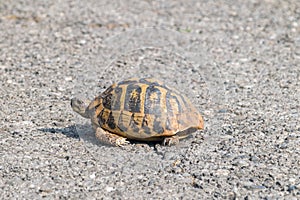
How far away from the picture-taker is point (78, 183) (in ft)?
13.4

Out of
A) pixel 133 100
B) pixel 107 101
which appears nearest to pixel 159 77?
pixel 107 101

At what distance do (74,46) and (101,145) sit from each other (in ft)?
9.13

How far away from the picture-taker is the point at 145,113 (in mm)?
4535

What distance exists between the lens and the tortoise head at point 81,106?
492cm

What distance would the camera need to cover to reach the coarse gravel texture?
413 centimetres

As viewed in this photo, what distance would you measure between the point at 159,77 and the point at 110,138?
186 centimetres

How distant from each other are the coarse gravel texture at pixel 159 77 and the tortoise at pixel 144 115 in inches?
4.4

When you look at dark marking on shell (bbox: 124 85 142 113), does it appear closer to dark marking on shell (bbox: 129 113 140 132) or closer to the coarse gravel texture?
dark marking on shell (bbox: 129 113 140 132)

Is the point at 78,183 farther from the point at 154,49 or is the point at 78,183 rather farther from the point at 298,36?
the point at 298,36

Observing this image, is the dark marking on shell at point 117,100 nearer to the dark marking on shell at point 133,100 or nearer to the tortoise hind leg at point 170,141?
the dark marking on shell at point 133,100

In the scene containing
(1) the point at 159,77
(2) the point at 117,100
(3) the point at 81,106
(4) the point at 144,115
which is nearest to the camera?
(4) the point at 144,115

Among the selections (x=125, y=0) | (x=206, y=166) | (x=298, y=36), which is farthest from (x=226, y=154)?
(x=125, y=0)

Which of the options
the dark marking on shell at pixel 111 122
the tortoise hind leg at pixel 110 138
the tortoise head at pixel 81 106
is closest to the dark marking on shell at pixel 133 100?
the dark marking on shell at pixel 111 122

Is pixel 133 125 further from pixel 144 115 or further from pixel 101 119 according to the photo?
pixel 101 119
